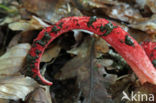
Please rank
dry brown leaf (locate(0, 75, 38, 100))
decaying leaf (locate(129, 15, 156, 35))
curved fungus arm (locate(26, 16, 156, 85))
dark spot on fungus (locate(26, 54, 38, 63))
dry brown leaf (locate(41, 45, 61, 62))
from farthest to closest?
decaying leaf (locate(129, 15, 156, 35)) < dry brown leaf (locate(41, 45, 61, 62)) < dark spot on fungus (locate(26, 54, 38, 63)) < curved fungus arm (locate(26, 16, 156, 85)) < dry brown leaf (locate(0, 75, 38, 100))

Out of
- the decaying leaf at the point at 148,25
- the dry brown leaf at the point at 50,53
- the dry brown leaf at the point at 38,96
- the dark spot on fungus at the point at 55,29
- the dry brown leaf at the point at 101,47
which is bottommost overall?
the dry brown leaf at the point at 38,96

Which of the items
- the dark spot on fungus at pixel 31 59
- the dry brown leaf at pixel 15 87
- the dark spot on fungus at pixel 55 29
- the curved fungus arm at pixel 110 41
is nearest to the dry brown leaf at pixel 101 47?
the curved fungus arm at pixel 110 41

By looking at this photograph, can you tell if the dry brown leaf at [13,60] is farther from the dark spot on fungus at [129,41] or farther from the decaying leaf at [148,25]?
the decaying leaf at [148,25]

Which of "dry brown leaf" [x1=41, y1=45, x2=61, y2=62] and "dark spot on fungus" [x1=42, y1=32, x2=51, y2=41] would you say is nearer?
"dark spot on fungus" [x1=42, y1=32, x2=51, y2=41]

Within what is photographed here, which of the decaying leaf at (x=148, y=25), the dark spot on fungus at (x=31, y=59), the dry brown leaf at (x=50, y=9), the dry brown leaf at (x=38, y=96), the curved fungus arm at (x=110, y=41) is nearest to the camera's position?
the dry brown leaf at (x=38, y=96)

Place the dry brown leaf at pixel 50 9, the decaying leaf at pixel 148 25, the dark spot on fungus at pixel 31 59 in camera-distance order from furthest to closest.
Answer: the dry brown leaf at pixel 50 9, the decaying leaf at pixel 148 25, the dark spot on fungus at pixel 31 59

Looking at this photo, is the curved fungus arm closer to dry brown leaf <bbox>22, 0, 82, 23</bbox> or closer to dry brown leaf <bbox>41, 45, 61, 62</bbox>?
dry brown leaf <bbox>41, 45, 61, 62</bbox>

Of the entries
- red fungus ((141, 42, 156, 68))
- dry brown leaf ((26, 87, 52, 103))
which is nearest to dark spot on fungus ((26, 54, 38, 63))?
dry brown leaf ((26, 87, 52, 103))

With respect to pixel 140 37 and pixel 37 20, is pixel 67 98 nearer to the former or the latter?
pixel 37 20
